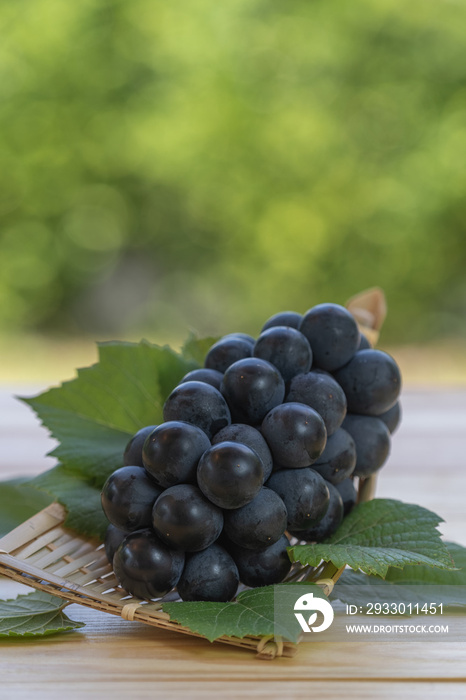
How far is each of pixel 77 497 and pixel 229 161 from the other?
2.57 m

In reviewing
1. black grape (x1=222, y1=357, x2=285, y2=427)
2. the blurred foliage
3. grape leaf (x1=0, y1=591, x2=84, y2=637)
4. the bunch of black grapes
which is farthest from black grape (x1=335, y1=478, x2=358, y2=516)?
the blurred foliage

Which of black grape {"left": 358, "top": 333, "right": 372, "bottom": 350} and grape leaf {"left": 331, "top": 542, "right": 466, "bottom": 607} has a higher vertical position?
black grape {"left": 358, "top": 333, "right": 372, "bottom": 350}

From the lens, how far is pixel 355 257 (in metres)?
3.04

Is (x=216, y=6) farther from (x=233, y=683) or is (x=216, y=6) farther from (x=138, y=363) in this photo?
(x=233, y=683)

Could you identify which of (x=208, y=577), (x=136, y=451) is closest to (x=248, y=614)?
(x=208, y=577)

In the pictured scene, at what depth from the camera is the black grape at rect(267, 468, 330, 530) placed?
51 centimetres

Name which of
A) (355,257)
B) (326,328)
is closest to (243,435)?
(326,328)

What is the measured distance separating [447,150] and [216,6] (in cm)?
103

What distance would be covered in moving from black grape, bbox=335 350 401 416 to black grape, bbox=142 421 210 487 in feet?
0.53

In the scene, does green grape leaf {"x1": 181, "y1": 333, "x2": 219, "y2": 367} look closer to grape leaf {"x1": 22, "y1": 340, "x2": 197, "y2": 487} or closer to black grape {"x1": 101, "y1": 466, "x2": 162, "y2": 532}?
grape leaf {"x1": 22, "y1": 340, "x2": 197, "y2": 487}

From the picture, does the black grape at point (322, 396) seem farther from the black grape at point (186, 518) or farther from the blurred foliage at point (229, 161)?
the blurred foliage at point (229, 161)

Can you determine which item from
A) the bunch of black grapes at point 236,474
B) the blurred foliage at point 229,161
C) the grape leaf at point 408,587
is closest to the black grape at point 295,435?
the bunch of black grapes at point 236,474

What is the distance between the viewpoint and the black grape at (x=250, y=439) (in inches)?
19.9

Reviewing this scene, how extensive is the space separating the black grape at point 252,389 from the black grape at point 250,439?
2 centimetres
